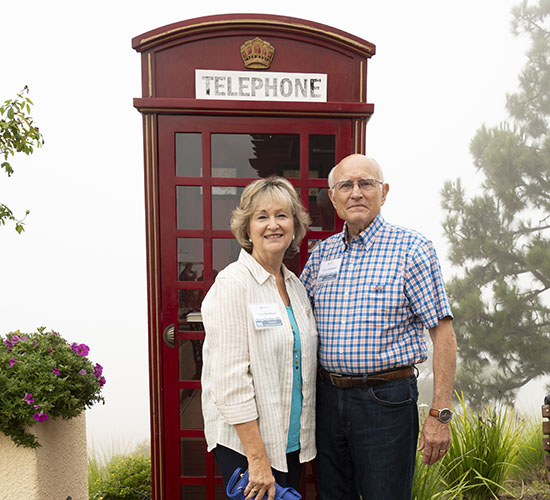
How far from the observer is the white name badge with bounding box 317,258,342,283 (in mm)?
1957

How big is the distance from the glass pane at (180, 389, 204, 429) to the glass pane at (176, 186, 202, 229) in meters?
1.04

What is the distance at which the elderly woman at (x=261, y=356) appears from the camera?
1.59 m

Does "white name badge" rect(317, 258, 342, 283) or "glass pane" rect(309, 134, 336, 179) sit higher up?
"glass pane" rect(309, 134, 336, 179)

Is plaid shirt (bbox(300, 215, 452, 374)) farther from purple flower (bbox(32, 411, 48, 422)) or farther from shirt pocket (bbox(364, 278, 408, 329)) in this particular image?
purple flower (bbox(32, 411, 48, 422))

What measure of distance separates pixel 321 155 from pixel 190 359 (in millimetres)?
1502

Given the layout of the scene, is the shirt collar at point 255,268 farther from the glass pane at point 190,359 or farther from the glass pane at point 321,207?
the glass pane at point 190,359

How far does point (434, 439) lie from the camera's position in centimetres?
183

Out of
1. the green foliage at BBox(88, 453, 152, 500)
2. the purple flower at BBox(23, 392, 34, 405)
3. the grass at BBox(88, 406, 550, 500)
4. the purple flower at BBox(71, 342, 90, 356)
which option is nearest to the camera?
the purple flower at BBox(23, 392, 34, 405)

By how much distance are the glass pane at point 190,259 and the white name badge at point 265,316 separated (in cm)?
92

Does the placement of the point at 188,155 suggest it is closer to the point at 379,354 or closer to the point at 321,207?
the point at 321,207

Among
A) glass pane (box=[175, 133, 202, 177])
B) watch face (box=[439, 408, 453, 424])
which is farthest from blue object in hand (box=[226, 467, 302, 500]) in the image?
glass pane (box=[175, 133, 202, 177])

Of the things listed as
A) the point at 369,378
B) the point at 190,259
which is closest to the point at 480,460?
the point at 369,378

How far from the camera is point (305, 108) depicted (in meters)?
2.37

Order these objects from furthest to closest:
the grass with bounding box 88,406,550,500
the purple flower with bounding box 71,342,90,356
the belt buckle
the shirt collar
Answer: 1. the grass with bounding box 88,406,550,500
2. the purple flower with bounding box 71,342,90,356
3. the belt buckle
4. the shirt collar
